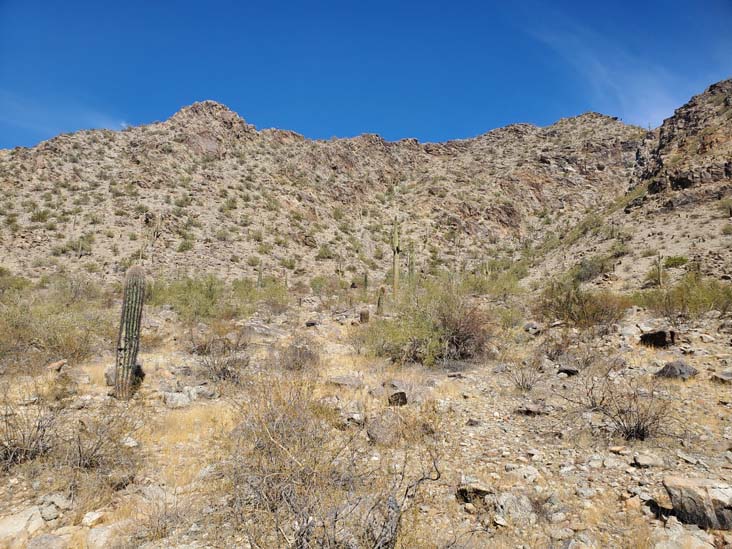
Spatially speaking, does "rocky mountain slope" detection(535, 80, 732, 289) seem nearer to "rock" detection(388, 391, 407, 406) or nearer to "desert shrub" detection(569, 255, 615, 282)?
"desert shrub" detection(569, 255, 615, 282)

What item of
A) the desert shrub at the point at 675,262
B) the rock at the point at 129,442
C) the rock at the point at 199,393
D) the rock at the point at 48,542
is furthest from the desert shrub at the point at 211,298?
the desert shrub at the point at 675,262

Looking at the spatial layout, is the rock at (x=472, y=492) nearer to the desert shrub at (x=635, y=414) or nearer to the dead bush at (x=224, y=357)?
the desert shrub at (x=635, y=414)

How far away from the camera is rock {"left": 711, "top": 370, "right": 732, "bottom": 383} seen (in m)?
5.65

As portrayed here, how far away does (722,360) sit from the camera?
6.40 meters

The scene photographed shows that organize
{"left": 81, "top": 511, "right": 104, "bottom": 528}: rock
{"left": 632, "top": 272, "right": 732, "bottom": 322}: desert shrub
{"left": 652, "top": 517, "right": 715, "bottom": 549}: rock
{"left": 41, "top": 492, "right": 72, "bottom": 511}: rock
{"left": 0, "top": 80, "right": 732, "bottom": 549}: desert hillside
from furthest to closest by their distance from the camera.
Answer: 1. {"left": 632, "top": 272, "right": 732, "bottom": 322}: desert shrub
2. {"left": 41, "top": 492, "right": 72, "bottom": 511}: rock
3. {"left": 81, "top": 511, "right": 104, "bottom": 528}: rock
4. {"left": 0, "top": 80, "right": 732, "bottom": 549}: desert hillside
5. {"left": 652, "top": 517, "right": 715, "bottom": 549}: rock

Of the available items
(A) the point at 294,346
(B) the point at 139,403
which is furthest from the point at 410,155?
(B) the point at 139,403

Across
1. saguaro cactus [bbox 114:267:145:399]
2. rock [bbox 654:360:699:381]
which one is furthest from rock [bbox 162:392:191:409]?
rock [bbox 654:360:699:381]

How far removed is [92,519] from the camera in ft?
11.0

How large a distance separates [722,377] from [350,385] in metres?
5.64

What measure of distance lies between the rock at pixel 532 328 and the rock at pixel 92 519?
917 cm

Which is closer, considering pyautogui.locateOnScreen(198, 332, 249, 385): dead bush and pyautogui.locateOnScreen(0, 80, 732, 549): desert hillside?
pyautogui.locateOnScreen(0, 80, 732, 549): desert hillside

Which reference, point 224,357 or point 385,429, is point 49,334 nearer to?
point 224,357

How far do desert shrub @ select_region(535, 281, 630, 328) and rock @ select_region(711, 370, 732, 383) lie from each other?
333 centimetres

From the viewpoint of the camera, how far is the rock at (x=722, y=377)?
223 inches
